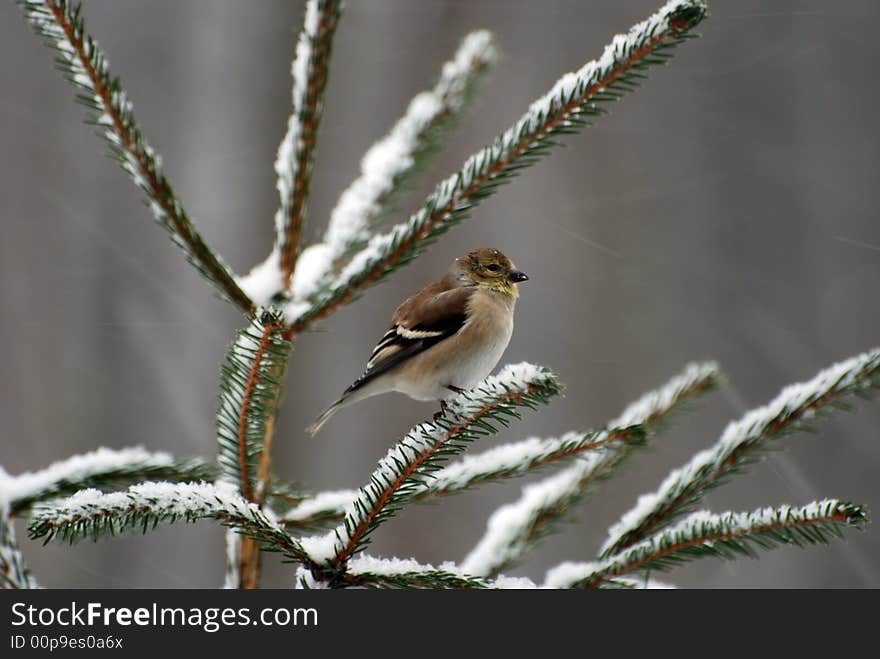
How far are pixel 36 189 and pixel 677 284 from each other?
3.68 m

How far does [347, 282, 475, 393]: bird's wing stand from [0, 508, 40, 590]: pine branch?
0.65 m

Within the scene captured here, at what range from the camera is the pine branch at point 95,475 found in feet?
3.39

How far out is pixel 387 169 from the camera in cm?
128

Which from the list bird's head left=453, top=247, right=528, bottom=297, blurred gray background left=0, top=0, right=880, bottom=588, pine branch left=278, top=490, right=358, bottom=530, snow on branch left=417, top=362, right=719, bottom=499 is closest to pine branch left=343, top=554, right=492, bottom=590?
snow on branch left=417, top=362, right=719, bottom=499

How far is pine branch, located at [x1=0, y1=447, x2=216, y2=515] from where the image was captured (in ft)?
3.39

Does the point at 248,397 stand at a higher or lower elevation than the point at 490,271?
lower

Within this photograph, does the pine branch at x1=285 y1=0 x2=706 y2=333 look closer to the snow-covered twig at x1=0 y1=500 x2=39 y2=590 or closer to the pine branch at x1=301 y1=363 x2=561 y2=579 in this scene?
the pine branch at x1=301 y1=363 x2=561 y2=579

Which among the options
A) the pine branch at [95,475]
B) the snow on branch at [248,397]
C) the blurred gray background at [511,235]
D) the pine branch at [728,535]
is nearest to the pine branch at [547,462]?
the pine branch at [728,535]

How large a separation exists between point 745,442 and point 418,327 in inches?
26.9

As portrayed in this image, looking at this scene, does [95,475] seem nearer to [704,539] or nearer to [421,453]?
[421,453]

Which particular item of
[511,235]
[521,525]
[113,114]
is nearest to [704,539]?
[521,525]

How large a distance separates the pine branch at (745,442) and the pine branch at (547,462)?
3.2 inches
